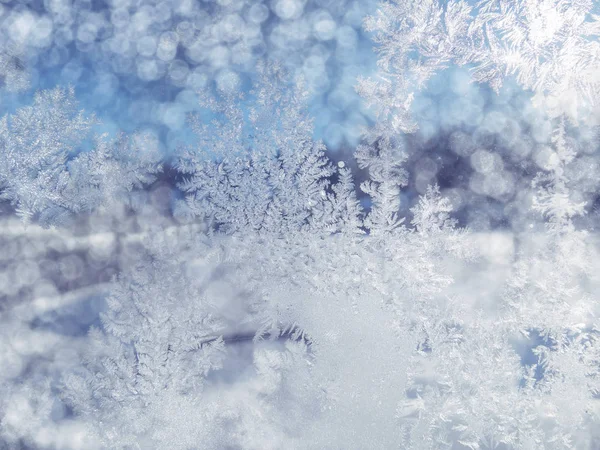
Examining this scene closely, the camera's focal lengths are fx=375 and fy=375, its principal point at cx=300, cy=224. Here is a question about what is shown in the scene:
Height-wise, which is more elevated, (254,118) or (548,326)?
(254,118)

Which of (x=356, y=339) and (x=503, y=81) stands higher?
(x=503, y=81)

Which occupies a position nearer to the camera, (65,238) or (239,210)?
(239,210)

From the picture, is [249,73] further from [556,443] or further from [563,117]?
[556,443]

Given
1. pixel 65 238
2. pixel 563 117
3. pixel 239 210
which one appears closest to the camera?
pixel 563 117

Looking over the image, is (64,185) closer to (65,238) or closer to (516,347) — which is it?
(65,238)

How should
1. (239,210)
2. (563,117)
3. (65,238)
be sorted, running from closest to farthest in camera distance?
(563,117)
(239,210)
(65,238)

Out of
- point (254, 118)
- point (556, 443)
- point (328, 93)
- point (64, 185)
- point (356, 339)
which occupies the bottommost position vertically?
point (556, 443)

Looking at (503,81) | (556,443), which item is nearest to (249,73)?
(503,81)

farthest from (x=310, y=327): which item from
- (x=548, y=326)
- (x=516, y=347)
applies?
(x=548, y=326)

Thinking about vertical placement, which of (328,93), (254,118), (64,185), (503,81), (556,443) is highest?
(503,81)
